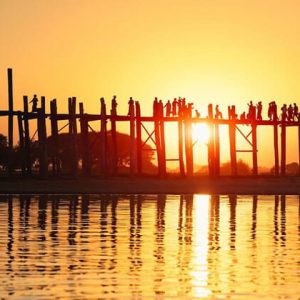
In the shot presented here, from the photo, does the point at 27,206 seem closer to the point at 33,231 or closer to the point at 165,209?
the point at 165,209

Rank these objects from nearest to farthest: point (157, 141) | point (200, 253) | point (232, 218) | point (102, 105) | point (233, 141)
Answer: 1. point (200, 253)
2. point (232, 218)
3. point (102, 105)
4. point (157, 141)
5. point (233, 141)

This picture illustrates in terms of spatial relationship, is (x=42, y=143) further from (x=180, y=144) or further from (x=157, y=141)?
(x=180, y=144)

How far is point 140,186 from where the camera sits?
4888cm

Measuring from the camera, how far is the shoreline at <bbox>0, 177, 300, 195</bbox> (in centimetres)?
4716

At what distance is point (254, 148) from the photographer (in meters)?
56.2

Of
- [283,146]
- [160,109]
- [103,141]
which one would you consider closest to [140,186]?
[103,141]

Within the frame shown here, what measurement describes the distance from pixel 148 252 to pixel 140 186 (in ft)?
93.6

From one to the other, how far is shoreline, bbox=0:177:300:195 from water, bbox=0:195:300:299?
1103 centimetres

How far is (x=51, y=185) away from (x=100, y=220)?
19.6 meters

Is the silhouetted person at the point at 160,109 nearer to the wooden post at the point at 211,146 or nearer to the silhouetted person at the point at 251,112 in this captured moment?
the wooden post at the point at 211,146

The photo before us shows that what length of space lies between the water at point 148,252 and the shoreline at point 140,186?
36.2 ft

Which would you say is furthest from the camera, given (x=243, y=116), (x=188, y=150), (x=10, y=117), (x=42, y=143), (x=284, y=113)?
(x=284, y=113)

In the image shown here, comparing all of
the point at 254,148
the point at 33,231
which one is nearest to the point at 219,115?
the point at 254,148

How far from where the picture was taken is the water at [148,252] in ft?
50.6
